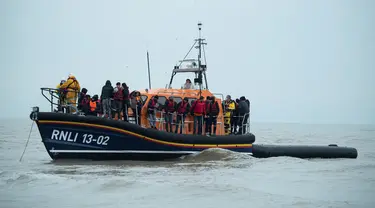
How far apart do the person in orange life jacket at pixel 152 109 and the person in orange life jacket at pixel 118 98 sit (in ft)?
3.25

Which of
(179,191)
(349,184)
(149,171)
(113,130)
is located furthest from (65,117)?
(349,184)

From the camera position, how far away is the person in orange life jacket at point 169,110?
15430 millimetres

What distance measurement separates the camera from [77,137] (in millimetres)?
13695

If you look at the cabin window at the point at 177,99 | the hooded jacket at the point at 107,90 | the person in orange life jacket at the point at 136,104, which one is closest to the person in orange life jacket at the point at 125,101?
the person in orange life jacket at the point at 136,104

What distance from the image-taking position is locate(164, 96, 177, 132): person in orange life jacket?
15.4 meters

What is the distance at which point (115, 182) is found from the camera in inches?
420

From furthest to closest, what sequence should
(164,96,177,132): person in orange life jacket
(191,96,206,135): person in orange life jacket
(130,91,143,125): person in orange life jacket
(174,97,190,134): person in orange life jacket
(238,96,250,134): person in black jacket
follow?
(238,96,250,134): person in black jacket
(191,96,206,135): person in orange life jacket
(174,97,190,134): person in orange life jacket
(164,96,177,132): person in orange life jacket
(130,91,143,125): person in orange life jacket

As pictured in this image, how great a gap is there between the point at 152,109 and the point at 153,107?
0.30 ft

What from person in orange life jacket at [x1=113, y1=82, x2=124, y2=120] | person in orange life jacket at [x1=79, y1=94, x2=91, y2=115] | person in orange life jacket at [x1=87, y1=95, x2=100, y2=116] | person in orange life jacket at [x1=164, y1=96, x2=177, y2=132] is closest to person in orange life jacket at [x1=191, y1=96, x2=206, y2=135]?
person in orange life jacket at [x1=164, y1=96, x2=177, y2=132]

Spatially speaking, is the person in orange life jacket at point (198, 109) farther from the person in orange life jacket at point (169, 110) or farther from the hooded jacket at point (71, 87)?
the hooded jacket at point (71, 87)

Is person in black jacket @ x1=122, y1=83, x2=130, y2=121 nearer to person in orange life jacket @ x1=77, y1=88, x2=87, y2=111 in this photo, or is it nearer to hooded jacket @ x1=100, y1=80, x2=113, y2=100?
hooded jacket @ x1=100, y1=80, x2=113, y2=100

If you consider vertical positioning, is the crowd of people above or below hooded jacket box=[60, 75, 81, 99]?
below

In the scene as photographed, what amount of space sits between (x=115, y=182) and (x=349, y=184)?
5078 millimetres

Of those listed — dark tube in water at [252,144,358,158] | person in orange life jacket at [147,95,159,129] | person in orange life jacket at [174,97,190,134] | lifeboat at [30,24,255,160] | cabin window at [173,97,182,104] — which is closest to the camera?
lifeboat at [30,24,255,160]
